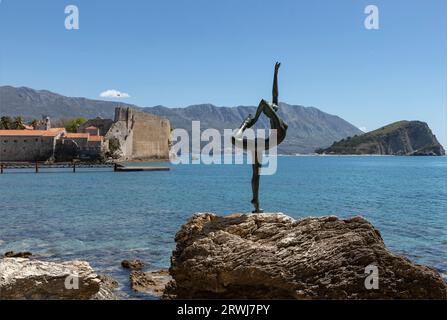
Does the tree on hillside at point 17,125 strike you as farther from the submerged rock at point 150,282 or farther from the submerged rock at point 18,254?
the submerged rock at point 150,282

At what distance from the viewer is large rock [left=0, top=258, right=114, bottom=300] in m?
6.61

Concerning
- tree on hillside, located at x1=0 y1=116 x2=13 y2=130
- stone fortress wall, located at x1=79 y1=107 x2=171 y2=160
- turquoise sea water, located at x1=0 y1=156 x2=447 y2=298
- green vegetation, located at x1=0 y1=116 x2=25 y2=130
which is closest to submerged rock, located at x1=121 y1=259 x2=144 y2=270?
turquoise sea water, located at x1=0 y1=156 x2=447 y2=298

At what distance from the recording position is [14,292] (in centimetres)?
657

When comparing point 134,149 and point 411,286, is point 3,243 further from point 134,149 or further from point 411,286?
point 134,149

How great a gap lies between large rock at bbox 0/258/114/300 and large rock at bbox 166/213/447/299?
160 centimetres

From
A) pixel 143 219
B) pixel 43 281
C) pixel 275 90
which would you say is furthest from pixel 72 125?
pixel 43 281

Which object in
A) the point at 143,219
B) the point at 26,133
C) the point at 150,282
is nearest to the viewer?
the point at 150,282

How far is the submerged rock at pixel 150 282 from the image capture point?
1131cm

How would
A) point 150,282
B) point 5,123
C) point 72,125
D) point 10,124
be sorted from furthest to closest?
→ point 72,125 < point 10,124 < point 5,123 < point 150,282

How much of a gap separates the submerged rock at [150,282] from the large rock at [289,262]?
9.56 feet

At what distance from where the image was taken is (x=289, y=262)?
22.4 ft

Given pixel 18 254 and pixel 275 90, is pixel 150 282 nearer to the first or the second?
pixel 18 254

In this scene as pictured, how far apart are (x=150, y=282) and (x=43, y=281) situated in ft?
17.2

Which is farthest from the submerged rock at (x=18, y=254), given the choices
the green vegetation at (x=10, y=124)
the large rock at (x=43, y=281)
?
the green vegetation at (x=10, y=124)
